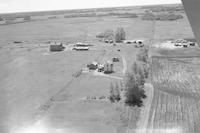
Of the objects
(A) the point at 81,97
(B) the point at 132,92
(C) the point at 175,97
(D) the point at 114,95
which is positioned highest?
(B) the point at 132,92

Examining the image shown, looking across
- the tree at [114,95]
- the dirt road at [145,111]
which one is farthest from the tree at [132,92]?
the tree at [114,95]

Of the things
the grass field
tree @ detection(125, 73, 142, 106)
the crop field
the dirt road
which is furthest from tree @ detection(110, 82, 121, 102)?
the crop field

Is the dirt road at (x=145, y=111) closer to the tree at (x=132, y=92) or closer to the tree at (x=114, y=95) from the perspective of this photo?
the tree at (x=132, y=92)

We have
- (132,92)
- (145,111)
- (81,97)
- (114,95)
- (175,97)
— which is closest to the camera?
(145,111)

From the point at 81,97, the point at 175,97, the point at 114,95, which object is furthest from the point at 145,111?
the point at 81,97

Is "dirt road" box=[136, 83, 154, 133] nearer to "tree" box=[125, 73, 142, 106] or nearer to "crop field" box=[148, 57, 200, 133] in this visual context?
"crop field" box=[148, 57, 200, 133]

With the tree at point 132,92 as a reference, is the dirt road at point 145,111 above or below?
below

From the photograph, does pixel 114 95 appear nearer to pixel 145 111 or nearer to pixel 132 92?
pixel 132 92

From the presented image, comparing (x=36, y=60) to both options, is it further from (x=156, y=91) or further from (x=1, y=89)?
(x=156, y=91)

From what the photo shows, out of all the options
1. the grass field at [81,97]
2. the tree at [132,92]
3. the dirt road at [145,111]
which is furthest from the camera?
the tree at [132,92]
